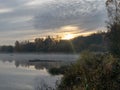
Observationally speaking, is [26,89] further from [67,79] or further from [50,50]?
[50,50]

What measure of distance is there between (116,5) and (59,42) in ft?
395

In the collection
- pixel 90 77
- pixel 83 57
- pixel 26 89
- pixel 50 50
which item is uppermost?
pixel 90 77

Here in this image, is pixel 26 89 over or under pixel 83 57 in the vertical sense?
under

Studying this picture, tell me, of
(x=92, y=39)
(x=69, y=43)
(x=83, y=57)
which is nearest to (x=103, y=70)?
(x=83, y=57)

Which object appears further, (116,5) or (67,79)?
(116,5)

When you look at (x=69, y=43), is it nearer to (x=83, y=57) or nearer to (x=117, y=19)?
(x=117, y=19)

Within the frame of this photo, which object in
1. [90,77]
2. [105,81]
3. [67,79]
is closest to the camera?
[105,81]

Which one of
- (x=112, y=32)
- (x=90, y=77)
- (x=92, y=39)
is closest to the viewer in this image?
(x=90, y=77)

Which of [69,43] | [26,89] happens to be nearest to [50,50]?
[69,43]

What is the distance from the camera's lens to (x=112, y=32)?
1907 inches

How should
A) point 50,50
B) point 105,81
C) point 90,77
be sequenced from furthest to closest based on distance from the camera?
point 50,50 < point 90,77 < point 105,81

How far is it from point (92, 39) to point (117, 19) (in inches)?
3444

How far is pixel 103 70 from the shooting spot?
47.3 feet

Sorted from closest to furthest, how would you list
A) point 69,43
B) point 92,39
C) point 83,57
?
point 83,57 < point 92,39 < point 69,43
